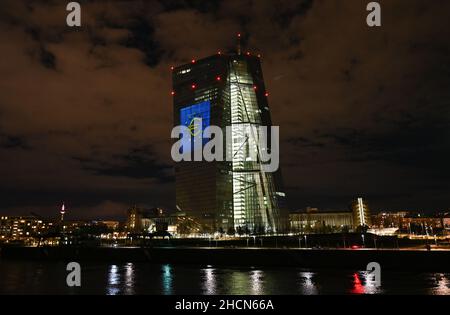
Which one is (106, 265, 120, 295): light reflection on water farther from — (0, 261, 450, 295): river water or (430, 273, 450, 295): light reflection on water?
(430, 273, 450, 295): light reflection on water

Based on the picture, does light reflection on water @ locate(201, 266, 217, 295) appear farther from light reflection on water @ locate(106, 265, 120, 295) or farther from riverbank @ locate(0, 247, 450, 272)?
riverbank @ locate(0, 247, 450, 272)

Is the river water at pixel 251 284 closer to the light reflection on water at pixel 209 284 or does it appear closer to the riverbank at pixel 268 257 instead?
the light reflection on water at pixel 209 284

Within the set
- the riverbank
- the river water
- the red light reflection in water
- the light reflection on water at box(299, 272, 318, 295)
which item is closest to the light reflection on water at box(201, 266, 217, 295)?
the river water

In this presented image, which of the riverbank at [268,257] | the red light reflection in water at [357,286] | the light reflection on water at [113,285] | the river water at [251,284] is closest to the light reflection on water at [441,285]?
the river water at [251,284]

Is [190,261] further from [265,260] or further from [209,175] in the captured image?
[209,175]

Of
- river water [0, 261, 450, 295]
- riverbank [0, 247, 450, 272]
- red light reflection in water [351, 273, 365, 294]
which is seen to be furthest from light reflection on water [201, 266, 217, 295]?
riverbank [0, 247, 450, 272]

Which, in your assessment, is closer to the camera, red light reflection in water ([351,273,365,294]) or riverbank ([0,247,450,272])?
red light reflection in water ([351,273,365,294])

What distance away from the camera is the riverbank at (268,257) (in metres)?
67.5

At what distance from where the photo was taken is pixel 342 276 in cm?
6281

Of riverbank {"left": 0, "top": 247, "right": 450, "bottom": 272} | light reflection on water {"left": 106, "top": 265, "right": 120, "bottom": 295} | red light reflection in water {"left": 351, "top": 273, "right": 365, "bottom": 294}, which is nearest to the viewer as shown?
red light reflection in water {"left": 351, "top": 273, "right": 365, "bottom": 294}

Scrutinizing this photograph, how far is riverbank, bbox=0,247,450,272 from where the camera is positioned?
67.5 m

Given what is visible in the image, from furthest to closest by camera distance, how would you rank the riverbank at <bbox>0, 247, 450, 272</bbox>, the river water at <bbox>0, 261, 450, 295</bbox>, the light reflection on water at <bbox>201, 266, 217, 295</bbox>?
the riverbank at <bbox>0, 247, 450, 272</bbox>, the light reflection on water at <bbox>201, 266, 217, 295</bbox>, the river water at <bbox>0, 261, 450, 295</bbox>
